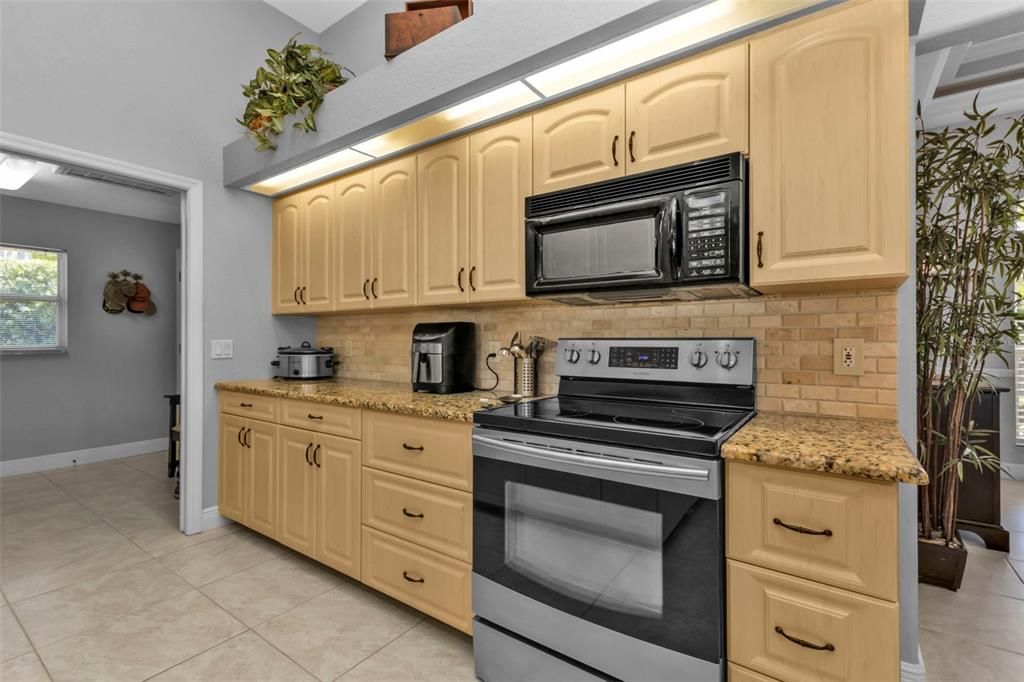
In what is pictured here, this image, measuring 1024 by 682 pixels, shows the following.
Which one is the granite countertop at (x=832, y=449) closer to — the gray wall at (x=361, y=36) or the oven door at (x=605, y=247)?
the oven door at (x=605, y=247)

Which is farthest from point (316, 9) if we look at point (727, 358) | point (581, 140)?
point (727, 358)

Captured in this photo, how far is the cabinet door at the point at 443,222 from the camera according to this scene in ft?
7.88

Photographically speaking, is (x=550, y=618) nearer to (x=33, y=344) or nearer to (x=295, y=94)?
(x=295, y=94)

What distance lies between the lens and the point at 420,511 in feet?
6.60

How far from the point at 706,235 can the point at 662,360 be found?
544mm

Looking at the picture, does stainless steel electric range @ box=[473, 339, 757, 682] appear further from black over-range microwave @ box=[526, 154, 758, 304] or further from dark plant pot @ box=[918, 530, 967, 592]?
dark plant pot @ box=[918, 530, 967, 592]

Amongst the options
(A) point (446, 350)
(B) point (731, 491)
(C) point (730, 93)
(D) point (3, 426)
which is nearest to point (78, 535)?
(D) point (3, 426)

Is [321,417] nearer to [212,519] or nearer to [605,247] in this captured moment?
[212,519]

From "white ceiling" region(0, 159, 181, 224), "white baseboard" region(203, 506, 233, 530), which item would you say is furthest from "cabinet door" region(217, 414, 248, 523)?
"white ceiling" region(0, 159, 181, 224)

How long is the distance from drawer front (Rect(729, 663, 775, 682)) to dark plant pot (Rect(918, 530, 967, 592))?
1736 millimetres

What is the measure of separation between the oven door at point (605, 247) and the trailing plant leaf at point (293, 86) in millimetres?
1489

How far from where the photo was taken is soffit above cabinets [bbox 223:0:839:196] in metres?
1.60

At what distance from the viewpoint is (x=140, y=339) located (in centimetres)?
529

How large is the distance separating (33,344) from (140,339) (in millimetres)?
828
